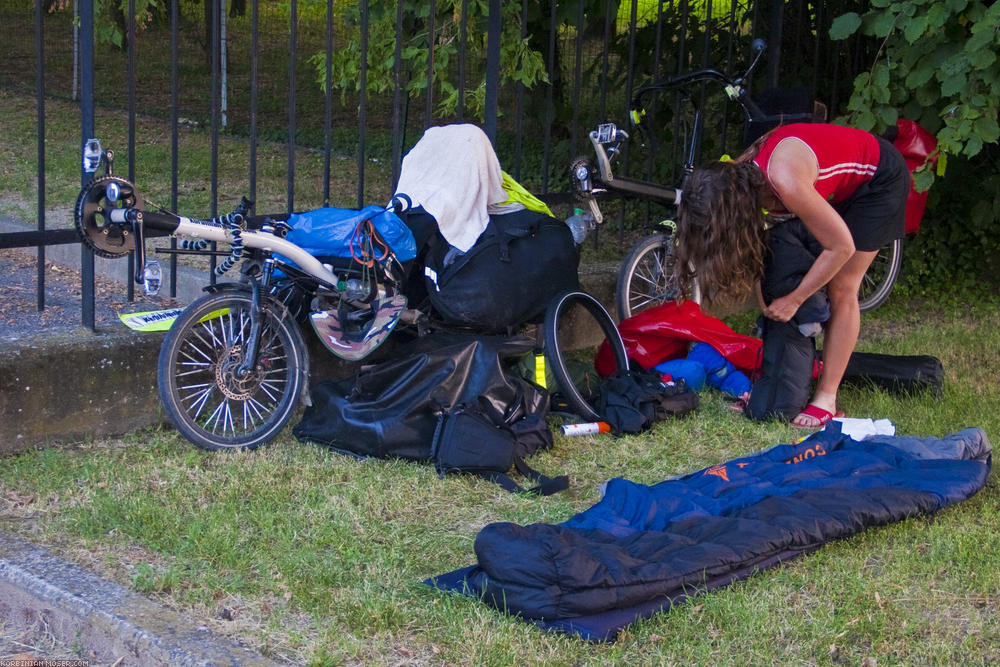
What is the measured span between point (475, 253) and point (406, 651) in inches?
77.0

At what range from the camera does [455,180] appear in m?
4.30

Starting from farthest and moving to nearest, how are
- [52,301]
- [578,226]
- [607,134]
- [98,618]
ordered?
[607,134]
[578,226]
[52,301]
[98,618]

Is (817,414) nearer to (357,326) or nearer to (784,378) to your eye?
(784,378)

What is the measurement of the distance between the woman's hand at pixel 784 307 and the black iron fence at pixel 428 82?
4.95ft

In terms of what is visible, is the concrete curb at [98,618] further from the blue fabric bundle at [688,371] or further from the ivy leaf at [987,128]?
the ivy leaf at [987,128]

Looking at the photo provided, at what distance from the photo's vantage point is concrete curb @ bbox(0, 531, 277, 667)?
2.56m

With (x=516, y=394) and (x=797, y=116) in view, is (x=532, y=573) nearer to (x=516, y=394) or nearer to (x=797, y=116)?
(x=516, y=394)

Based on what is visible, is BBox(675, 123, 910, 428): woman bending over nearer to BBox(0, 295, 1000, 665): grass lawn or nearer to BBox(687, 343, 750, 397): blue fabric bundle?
BBox(687, 343, 750, 397): blue fabric bundle

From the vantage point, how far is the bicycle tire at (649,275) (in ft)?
17.7

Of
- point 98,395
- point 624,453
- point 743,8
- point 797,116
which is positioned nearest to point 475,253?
point 624,453

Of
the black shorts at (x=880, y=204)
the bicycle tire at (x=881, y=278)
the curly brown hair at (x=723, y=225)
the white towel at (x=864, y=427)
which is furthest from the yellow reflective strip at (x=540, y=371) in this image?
the bicycle tire at (x=881, y=278)

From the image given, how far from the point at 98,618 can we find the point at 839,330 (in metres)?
3.13

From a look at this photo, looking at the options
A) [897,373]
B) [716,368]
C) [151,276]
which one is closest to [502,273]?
[716,368]

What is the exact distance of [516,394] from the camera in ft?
13.5
